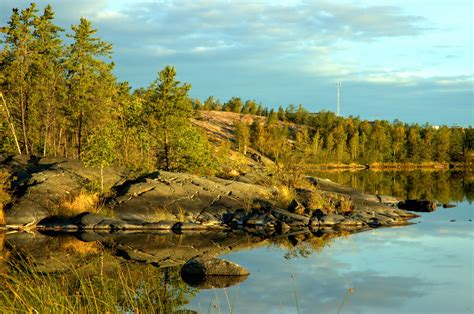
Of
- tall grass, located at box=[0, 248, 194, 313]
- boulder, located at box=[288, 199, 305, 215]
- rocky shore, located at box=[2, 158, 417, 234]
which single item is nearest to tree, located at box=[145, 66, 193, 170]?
rocky shore, located at box=[2, 158, 417, 234]

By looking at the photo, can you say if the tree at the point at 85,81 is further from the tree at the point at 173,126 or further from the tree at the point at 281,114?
the tree at the point at 281,114

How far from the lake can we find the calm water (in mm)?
26

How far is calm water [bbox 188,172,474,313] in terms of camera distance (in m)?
12.1

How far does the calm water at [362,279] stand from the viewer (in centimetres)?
1207

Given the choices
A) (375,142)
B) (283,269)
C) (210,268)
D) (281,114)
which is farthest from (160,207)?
(281,114)

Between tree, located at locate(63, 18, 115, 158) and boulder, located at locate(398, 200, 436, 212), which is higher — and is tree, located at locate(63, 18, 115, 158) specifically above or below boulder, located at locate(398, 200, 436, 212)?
above

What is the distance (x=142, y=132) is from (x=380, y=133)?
Result: 8596 cm

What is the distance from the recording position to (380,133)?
11412 cm

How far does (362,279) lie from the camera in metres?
14.8

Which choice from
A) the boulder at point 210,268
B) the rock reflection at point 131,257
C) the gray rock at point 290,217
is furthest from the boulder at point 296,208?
the boulder at point 210,268

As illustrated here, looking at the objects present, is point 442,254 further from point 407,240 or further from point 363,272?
point 363,272

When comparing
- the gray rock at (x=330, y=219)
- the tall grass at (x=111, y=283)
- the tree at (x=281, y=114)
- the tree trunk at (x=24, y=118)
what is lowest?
the gray rock at (x=330, y=219)

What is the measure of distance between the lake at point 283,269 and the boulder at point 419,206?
26.2 feet

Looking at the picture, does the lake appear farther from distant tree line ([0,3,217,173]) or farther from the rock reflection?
distant tree line ([0,3,217,173])
